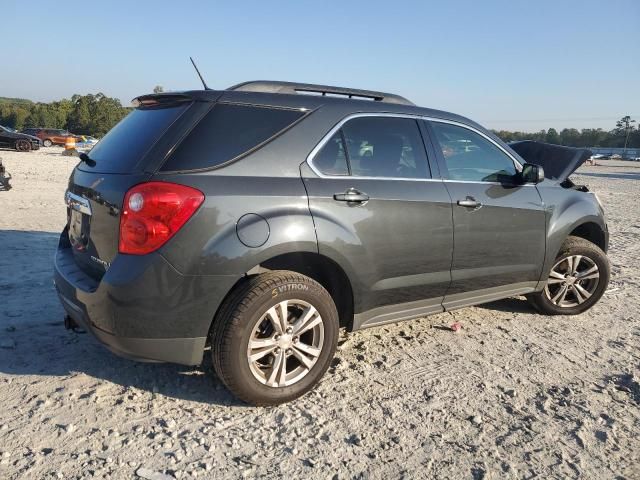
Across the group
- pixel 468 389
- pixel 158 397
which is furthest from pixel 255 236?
pixel 468 389

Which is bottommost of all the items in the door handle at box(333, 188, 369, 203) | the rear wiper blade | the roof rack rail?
the door handle at box(333, 188, 369, 203)

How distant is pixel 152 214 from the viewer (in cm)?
261

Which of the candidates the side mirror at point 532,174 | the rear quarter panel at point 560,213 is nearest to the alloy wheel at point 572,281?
the rear quarter panel at point 560,213

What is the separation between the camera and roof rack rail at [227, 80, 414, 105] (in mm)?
3143

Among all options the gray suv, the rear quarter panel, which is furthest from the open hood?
the gray suv

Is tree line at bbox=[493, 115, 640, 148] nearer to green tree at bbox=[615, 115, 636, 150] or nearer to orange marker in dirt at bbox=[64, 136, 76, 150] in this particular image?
green tree at bbox=[615, 115, 636, 150]

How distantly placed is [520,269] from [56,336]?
3.61 metres

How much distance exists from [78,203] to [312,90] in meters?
1.64

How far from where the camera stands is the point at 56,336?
3752 millimetres

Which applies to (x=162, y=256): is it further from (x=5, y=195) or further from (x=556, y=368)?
(x=5, y=195)

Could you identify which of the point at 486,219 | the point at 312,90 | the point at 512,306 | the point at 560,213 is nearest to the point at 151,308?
the point at 312,90

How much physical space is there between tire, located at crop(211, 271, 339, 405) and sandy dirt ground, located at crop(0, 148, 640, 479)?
15 centimetres

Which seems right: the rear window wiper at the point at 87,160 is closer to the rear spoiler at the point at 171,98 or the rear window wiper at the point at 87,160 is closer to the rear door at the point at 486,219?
the rear spoiler at the point at 171,98

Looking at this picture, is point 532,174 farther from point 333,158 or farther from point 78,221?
point 78,221
